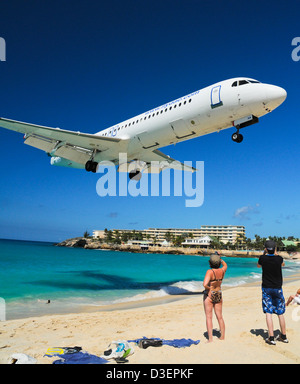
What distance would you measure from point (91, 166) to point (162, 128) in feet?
23.4

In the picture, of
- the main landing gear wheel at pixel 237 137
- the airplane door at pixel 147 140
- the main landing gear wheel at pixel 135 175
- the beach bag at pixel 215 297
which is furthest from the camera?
the main landing gear wheel at pixel 135 175

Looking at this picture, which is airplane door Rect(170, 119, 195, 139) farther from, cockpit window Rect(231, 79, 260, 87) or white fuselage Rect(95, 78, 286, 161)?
cockpit window Rect(231, 79, 260, 87)

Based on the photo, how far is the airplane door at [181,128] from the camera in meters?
14.0

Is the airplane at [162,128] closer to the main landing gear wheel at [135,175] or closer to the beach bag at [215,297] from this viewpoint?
the main landing gear wheel at [135,175]

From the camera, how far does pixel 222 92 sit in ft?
40.5

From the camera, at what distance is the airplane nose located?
11008mm

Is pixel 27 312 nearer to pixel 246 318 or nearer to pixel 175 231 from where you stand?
pixel 246 318

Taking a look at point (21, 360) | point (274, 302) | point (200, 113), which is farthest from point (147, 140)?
point (21, 360)

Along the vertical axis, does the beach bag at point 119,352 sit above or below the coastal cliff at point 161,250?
above

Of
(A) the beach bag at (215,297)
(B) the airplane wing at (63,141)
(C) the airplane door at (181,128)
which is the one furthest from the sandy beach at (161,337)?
(B) the airplane wing at (63,141)

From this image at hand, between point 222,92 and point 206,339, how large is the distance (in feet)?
34.4

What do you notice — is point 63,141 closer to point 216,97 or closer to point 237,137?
point 216,97

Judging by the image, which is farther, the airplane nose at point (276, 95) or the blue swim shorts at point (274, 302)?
the airplane nose at point (276, 95)
